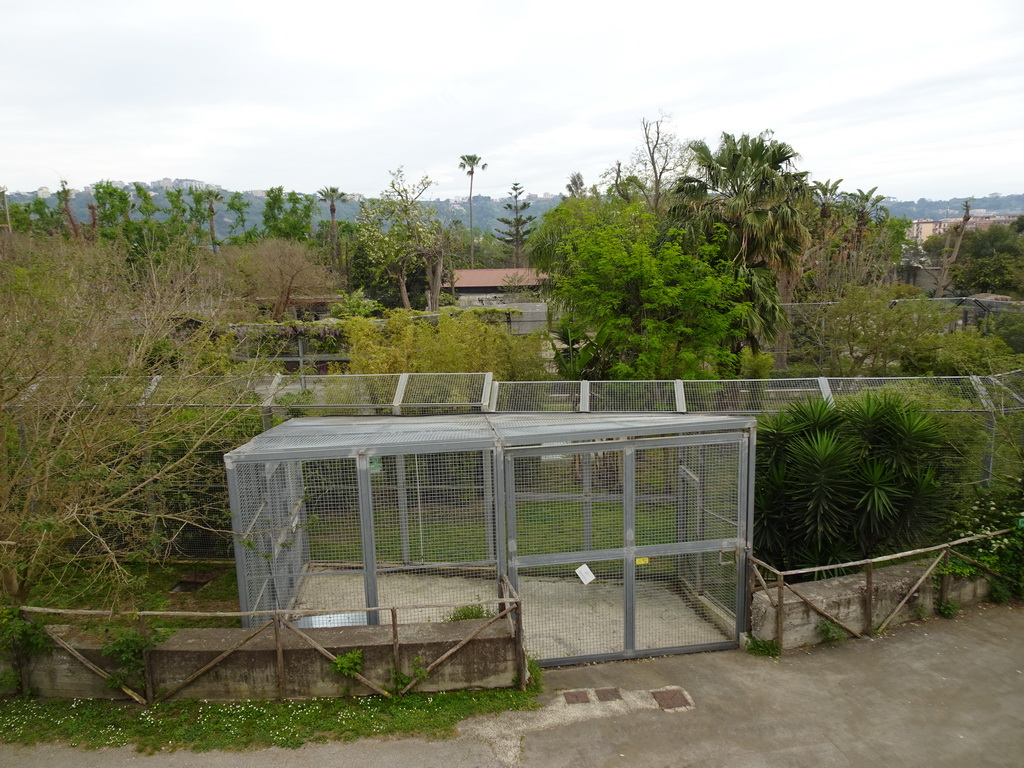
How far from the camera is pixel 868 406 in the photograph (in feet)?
30.1

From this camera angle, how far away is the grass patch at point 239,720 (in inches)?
237

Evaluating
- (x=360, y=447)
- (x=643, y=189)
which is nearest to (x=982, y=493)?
(x=360, y=447)

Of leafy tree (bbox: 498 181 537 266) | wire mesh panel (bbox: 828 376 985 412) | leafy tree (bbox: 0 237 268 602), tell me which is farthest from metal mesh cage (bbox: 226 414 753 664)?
leafy tree (bbox: 498 181 537 266)

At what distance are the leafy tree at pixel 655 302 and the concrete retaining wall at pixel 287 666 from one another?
25.2ft

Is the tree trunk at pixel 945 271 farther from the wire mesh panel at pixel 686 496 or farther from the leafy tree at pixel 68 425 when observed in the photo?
the leafy tree at pixel 68 425

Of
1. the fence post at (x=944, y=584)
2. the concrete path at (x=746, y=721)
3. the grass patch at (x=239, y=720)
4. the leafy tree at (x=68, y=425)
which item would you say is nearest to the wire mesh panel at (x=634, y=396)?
the fence post at (x=944, y=584)

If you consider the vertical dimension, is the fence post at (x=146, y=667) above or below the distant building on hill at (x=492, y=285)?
below

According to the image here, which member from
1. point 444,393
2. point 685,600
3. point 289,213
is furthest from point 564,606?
point 289,213

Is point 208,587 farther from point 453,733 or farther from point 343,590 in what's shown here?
point 453,733

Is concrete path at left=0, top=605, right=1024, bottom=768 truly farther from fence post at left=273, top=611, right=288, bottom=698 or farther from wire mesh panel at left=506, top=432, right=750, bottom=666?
fence post at left=273, top=611, right=288, bottom=698

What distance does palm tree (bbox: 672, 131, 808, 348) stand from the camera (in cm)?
1433

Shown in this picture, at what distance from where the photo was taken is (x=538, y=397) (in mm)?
11055

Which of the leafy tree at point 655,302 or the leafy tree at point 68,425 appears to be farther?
the leafy tree at point 655,302

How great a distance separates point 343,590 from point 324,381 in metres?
4.38
